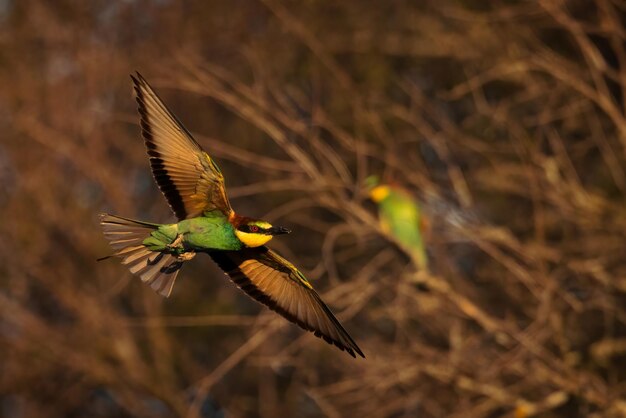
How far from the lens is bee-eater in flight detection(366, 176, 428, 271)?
5.12m

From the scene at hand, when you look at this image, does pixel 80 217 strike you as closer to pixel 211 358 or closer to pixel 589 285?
pixel 211 358

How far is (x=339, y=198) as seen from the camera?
423 cm

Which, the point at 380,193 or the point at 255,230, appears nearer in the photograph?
the point at 255,230

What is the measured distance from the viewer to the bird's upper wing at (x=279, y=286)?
3.10m

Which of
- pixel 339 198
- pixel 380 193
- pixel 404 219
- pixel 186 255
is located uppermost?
pixel 186 255

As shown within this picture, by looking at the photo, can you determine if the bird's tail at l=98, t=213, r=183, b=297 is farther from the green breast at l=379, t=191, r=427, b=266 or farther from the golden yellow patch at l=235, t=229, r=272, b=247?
the green breast at l=379, t=191, r=427, b=266

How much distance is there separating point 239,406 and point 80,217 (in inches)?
78.3

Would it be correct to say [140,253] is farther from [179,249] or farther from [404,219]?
[404,219]

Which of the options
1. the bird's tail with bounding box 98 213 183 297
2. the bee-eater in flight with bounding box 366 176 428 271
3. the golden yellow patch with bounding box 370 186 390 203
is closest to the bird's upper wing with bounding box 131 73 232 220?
the bird's tail with bounding box 98 213 183 297

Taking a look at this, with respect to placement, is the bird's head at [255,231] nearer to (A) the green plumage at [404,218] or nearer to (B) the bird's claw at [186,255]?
(B) the bird's claw at [186,255]

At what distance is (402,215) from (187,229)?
8.00 feet

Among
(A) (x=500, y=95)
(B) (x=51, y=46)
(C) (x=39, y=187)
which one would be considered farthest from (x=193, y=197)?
(B) (x=51, y=46)

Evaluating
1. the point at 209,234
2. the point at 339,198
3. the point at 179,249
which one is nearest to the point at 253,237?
the point at 209,234

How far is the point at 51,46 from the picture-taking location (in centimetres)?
991
